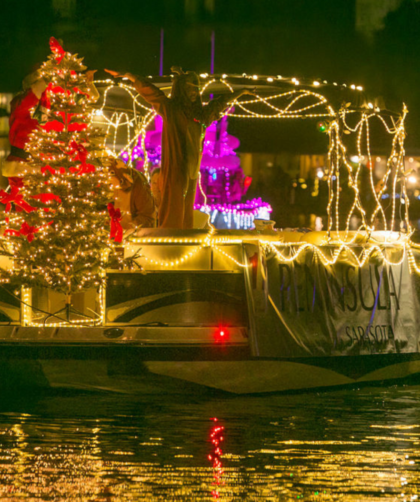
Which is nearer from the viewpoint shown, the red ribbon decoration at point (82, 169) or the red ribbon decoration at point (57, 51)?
the red ribbon decoration at point (82, 169)

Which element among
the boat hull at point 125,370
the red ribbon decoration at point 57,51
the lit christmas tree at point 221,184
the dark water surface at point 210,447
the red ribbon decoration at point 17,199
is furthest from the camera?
the lit christmas tree at point 221,184

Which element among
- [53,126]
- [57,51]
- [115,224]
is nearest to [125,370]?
[115,224]

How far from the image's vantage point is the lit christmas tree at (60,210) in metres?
9.27

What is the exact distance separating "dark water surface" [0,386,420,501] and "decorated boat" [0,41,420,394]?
313 millimetres

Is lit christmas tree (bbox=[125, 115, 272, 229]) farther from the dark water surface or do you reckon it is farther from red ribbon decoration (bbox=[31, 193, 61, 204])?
the dark water surface

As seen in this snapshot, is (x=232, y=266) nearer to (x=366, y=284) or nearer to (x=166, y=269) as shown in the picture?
(x=166, y=269)

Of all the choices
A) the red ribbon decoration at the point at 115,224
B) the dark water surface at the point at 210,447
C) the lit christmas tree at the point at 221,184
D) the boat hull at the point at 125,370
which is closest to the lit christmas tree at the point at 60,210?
the red ribbon decoration at the point at 115,224

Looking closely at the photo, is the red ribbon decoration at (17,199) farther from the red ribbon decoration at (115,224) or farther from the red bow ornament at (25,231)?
the red ribbon decoration at (115,224)

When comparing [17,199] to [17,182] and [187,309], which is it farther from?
[187,309]

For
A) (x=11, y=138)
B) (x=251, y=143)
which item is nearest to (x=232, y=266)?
(x=11, y=138)

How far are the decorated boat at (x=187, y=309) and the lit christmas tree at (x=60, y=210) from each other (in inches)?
0.6

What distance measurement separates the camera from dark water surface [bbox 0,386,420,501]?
217 inches

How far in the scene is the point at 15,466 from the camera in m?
6.05

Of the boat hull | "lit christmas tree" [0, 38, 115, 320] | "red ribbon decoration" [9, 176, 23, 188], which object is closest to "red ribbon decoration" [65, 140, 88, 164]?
"lit christmas tree" [0, 38, 115, 320]
